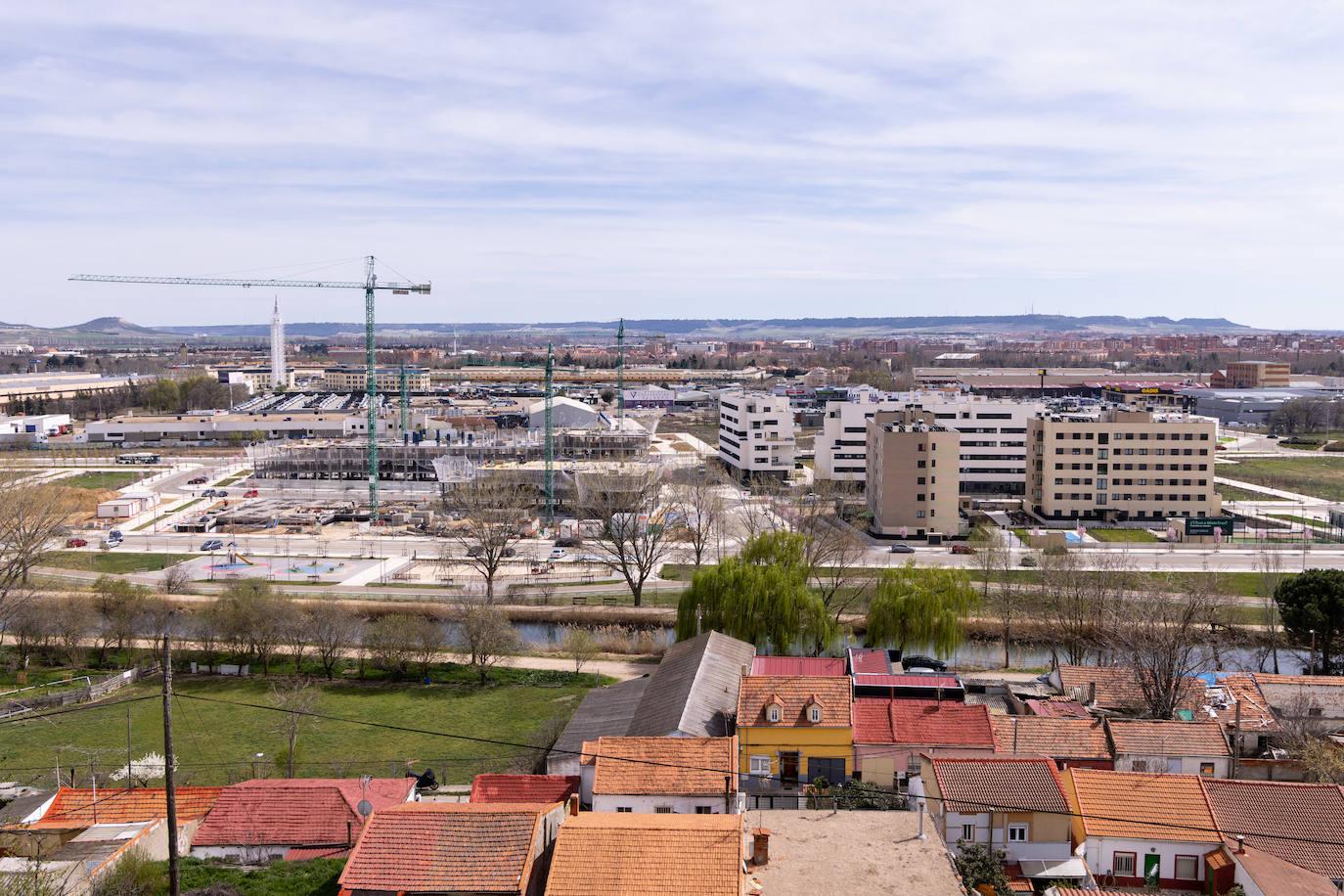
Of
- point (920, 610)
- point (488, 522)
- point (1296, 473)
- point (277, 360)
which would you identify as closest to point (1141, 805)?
point (920, 610)

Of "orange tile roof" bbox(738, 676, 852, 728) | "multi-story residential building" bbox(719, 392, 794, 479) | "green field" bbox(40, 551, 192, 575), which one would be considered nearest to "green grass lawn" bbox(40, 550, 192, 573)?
"green field" bbox(40, 551, 192, 575)

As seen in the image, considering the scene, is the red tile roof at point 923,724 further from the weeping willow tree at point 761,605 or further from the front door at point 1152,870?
the weeping willow tree at point 761,605

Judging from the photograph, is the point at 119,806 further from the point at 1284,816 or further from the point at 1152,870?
the point at 1284,816

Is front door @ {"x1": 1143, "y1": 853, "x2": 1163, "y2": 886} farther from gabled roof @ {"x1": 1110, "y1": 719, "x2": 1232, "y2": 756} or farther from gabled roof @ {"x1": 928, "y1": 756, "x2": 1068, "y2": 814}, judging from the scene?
gabled roof @ {"x1": 1110, "y1": 719, "x2": 1232, "y2": 756}

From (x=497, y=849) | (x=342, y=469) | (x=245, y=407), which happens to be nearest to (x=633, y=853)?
(x=497, y=849)

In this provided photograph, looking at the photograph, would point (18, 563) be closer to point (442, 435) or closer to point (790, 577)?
point (790, 577)
